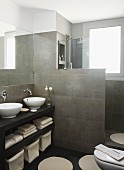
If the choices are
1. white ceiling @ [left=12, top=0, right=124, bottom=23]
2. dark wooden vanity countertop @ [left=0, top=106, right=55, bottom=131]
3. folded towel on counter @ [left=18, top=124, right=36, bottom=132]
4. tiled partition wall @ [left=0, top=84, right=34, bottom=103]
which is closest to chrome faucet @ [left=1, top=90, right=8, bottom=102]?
tiled partition wall @ [left=0, top=84, right=34, bottom=103]

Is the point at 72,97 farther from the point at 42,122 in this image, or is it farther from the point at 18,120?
the point at 18,120

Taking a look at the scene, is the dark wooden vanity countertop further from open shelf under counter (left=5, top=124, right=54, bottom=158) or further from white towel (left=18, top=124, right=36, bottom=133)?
open shelf under counter (left=5, top=124, right=54, bottom=158)

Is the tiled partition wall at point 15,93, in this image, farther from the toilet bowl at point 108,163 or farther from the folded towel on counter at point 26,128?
the toilet bowl at point 108,163

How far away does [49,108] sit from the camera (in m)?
2.88

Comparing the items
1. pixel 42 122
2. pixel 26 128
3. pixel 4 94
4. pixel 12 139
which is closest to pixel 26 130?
pixel 26 128

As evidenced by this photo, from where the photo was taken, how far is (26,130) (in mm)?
2346

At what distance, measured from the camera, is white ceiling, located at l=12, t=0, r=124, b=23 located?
2.64m

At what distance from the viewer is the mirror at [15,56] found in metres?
2.66

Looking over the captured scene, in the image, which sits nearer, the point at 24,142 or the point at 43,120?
the point at 24,142

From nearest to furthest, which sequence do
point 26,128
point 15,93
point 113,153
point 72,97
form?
point 113,153 → point 26,128 → point 15,93 → point 72,97

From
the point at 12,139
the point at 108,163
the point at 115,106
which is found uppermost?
the point at 115,106

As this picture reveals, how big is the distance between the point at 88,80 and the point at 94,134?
3.06 ft

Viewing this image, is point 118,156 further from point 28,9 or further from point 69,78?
point 28,9

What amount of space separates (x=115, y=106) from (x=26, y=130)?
198cm
